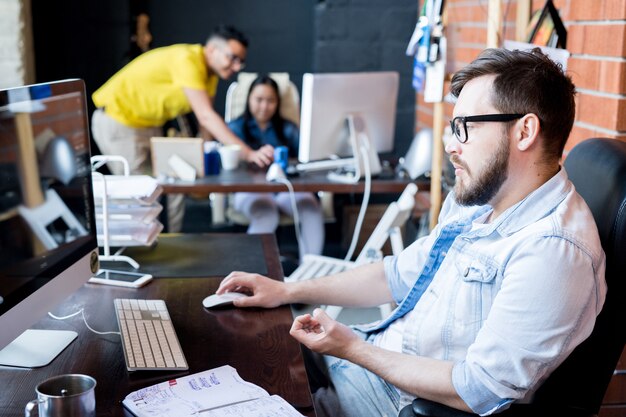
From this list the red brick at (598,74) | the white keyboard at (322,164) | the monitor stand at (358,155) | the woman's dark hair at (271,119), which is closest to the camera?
the red brick at (598,74)

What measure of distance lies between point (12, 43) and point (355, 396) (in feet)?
10.3

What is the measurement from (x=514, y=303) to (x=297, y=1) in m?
3.74

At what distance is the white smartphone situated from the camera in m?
1.75

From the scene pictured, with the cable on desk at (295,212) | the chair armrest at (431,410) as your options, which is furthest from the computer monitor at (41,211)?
the cable on desk at (295,212)

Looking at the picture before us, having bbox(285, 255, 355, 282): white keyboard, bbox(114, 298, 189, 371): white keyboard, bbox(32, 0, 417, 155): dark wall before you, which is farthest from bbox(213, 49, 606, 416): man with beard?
bbox(32, 0, 417, 155): dark wall

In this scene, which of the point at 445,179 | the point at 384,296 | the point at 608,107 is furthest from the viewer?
the point at 445,179

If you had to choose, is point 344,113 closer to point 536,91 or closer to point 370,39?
point 370,39

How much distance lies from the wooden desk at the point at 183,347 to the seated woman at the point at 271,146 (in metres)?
1.82

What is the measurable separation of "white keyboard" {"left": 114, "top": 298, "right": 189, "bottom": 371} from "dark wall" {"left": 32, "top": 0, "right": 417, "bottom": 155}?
307 centimetres

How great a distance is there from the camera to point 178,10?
4.71m

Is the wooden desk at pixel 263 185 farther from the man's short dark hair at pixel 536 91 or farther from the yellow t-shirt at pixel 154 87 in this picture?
the man's short dark hair at pixel 536 91

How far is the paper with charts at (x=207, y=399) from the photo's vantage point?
1149 mm

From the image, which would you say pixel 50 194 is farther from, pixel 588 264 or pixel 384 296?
pixel 588 264

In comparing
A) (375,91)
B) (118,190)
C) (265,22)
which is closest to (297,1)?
(265,22)
